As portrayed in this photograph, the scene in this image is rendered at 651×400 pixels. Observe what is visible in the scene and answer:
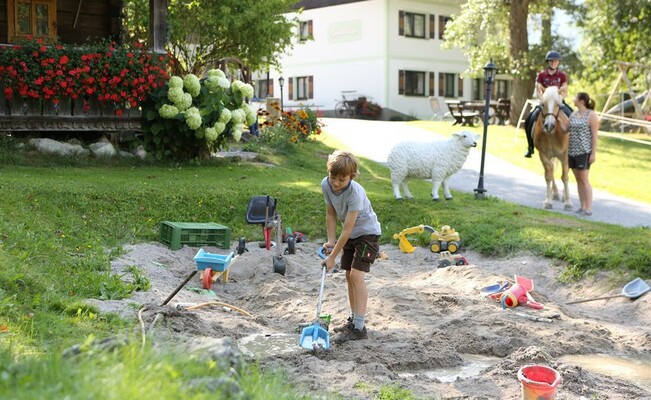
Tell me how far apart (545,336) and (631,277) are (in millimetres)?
3000

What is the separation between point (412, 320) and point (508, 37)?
27344mm

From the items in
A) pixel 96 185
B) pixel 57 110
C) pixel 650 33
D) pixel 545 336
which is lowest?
pixel 545 336

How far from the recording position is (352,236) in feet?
26.9

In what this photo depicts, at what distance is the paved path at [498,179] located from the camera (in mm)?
16422

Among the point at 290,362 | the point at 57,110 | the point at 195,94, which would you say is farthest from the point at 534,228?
the point at 57,110

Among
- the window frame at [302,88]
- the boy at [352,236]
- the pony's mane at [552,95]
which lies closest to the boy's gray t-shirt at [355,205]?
the boy at [352,236]

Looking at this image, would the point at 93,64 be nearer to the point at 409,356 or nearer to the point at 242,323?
the point at 242,323

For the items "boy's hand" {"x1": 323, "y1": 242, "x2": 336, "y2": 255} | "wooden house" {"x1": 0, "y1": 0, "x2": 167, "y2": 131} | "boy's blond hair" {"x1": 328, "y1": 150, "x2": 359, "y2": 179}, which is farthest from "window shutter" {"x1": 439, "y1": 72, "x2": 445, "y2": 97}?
"boy's blond hair" {"x1": 328, "y1": 150, "x2": 359, "y2": 179}

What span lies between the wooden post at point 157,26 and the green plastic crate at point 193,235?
7.70 metres

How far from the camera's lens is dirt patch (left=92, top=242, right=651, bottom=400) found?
6844mm

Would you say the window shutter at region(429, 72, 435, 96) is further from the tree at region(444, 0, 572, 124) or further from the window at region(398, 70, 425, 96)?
the tree at region(444, 0, 572, 124)

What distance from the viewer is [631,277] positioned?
35.9 ft

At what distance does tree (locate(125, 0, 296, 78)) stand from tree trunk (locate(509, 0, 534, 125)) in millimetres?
8956

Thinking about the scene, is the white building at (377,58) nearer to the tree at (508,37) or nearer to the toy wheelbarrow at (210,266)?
the tree at (508,37)
